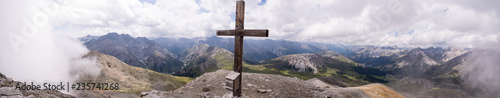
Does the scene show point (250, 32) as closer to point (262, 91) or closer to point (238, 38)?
point (238, 38)

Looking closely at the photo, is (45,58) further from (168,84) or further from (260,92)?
(260,92)

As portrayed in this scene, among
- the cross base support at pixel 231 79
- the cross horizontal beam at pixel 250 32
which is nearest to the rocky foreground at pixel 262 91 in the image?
the cross base support at pixel 231 79

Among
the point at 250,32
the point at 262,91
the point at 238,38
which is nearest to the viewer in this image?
the point at 250,32

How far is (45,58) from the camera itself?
622 feet

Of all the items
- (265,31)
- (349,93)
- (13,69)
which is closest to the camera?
(265,31)

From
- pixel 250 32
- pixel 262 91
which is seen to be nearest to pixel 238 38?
pixel 250 32

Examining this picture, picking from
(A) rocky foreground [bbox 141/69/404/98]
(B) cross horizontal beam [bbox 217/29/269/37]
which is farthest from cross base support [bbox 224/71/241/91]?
(A) rocky foreground [bbox 141/69/404/98]

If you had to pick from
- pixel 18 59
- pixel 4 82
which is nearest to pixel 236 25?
pixel 4 82

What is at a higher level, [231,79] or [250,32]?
[250,32]

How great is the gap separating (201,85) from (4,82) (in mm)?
Answer: 15368

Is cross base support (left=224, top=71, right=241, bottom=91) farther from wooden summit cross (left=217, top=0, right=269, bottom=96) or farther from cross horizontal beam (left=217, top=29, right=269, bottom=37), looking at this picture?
cross horizontal beam (left=217, top=29, right=269, bottom=37)

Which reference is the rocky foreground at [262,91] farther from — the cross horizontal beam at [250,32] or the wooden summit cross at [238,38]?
the cross horizontal beam at [250,32]

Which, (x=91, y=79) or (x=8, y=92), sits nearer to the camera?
(x=8, y=92)

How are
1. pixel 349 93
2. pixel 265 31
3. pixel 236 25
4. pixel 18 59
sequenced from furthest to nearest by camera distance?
1. pixel 18 59
2. pixel 349 93
3. pixel 236 25
4. pixel 265 31
